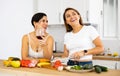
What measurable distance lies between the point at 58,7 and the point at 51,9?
17 centimetres

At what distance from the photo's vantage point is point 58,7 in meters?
4.20

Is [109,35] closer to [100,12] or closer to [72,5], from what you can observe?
[100,12]

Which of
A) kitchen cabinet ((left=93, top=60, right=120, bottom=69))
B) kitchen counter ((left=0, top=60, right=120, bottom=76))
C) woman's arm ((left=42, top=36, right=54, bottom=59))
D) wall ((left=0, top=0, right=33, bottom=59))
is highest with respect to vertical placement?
wall ((left=0, top=0, right=33, bottom=59))

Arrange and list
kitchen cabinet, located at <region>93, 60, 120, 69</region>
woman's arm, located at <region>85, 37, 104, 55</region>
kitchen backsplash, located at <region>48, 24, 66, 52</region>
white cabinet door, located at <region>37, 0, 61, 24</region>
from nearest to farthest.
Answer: woman's arm, located at <region>85, 37, 104, 55</region> → kitchen cabinet, located at <region>93, 60, 120, 69</region> → white cabinet door, located at <region>37, 0, 61, 24</region> → kitchen backsplash, located at <region>48, 24, 66, 52</region>

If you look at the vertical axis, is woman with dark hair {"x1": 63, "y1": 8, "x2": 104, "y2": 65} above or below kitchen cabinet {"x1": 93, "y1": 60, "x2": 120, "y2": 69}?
above

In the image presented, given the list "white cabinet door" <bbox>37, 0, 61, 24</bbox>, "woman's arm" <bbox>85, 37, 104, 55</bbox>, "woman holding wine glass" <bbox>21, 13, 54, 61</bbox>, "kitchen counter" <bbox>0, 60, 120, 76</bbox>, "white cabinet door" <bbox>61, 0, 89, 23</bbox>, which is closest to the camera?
"kitchen counter" <bbox>0, 60, 120, 76</bbox>

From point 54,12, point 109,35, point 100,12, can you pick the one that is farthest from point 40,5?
point 109,35

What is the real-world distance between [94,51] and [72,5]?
2.12 m

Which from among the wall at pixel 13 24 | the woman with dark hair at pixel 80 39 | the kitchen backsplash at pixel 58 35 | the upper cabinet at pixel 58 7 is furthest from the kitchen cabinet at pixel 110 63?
the wall at pixel 13 24

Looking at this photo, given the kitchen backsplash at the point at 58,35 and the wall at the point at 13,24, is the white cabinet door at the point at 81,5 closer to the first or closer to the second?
the kitchen backsplash at the point at 58,35

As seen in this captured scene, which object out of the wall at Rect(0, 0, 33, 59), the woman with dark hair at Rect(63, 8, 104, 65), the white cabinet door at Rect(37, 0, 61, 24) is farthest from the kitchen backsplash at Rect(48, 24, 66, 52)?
the woman with dark hair at Rect(63, 8, 104, 65)

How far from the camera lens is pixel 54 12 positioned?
14.0 ft

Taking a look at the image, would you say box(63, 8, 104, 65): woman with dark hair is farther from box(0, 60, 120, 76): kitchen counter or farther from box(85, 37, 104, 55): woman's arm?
box(0, 60, 120, 76): kitchen counter

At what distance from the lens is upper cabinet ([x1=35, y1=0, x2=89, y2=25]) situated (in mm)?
3891
